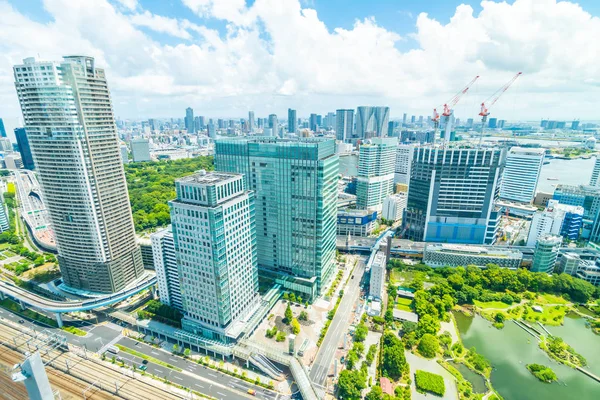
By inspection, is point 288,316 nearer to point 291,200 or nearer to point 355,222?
point 291,200

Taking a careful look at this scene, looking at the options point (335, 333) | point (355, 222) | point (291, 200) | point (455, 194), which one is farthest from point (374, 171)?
point (335, 333)

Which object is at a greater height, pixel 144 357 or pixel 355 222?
pixel 355 222

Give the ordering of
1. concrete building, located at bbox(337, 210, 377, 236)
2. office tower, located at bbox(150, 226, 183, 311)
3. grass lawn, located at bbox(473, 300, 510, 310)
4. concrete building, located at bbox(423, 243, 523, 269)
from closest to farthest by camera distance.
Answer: office tower, located at bbox(150, 226, 183, 311) → grass lawn, located at bbox(473, 300, 510, 310) → concrete building, located at bbox(423, 243, 523, 269) → concrete building, located at bbox(337, 210, 377, 236)

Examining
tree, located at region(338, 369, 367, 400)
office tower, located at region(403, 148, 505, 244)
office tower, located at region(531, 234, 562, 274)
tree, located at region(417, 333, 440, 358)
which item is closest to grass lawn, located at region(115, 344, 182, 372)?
tree, located at region(338, 369, 367, 400)

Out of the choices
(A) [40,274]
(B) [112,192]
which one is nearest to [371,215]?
(B) [112,192]

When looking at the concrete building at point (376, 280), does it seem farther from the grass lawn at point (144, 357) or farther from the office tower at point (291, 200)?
the grass lawn at point (144, 357)

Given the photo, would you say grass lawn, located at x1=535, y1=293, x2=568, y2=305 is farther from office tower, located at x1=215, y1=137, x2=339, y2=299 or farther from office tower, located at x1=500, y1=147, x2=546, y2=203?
office tower, located at x1=500, y1=147, x2=546, y2=203

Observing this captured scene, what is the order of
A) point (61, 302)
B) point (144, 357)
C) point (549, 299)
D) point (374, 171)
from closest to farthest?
point (144, 357)
point (61, 302)
point (549, 299)
point (374, 171)
